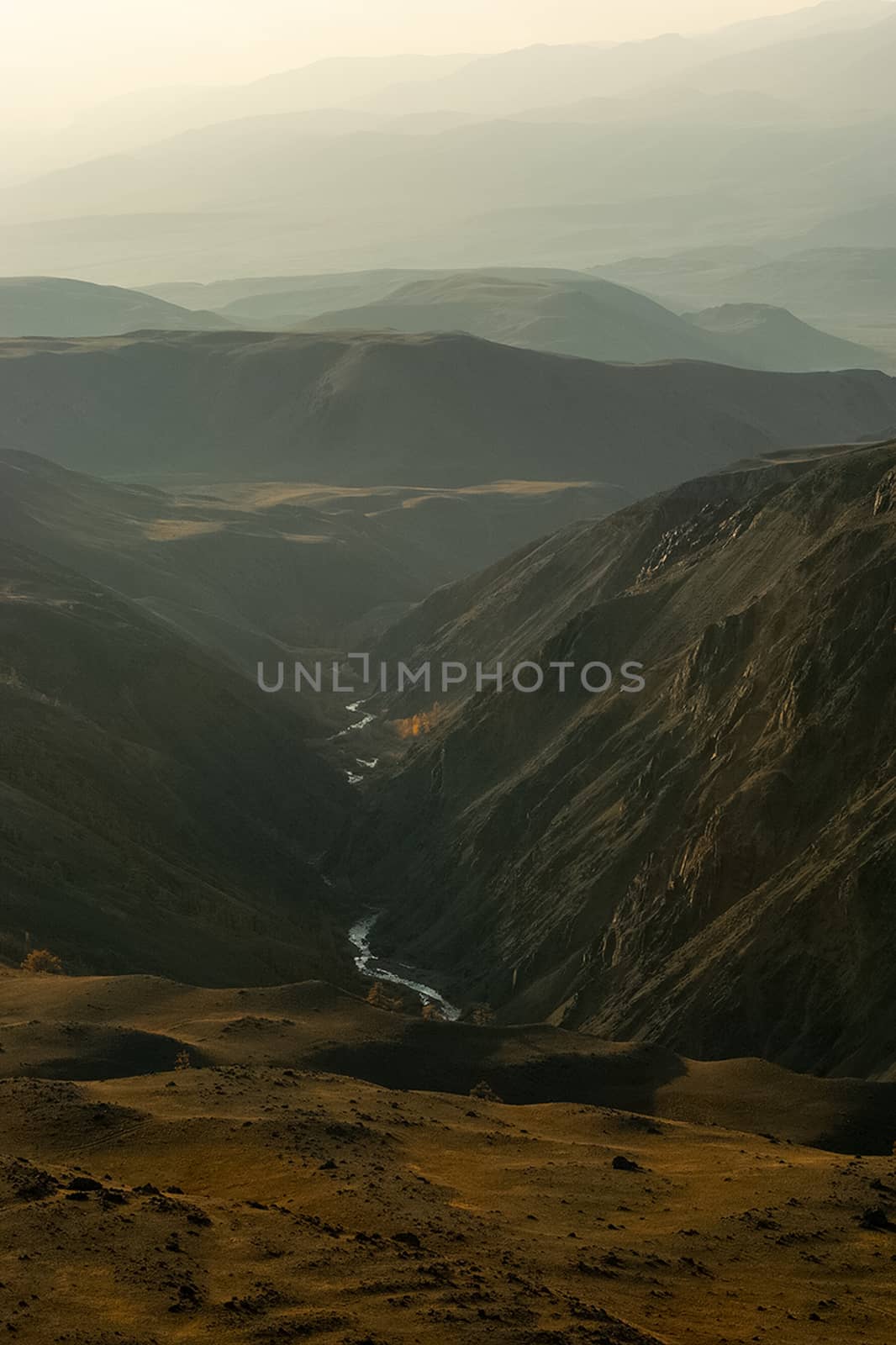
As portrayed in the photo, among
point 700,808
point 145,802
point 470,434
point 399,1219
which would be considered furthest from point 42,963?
point 470,434

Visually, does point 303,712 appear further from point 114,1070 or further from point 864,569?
point 114,1070

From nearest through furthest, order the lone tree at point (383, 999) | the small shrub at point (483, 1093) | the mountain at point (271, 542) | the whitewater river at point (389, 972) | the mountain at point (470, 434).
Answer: the small shrub at point (483, 1093)
the lone tree at point (383, 999)
the whitewater river at point (389, 972)
the mountain at point (271, 542)
the mountain at point (470, 434)

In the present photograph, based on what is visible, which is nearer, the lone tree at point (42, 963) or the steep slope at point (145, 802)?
the lone tree at point (42, 963)

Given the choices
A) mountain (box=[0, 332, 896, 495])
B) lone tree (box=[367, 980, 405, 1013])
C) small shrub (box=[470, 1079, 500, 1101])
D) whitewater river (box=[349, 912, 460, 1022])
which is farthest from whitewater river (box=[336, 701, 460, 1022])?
mountain (box=[0, 332, 896, 495])

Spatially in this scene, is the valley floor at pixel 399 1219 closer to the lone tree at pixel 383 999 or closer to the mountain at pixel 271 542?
the lone tree at pixel 383 999

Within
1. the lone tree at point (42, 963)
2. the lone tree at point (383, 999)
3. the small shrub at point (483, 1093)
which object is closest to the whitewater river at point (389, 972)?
the lone tree at point (383, 999)

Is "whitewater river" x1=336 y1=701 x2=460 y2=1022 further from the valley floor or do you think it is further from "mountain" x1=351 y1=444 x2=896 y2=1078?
the valley floor
